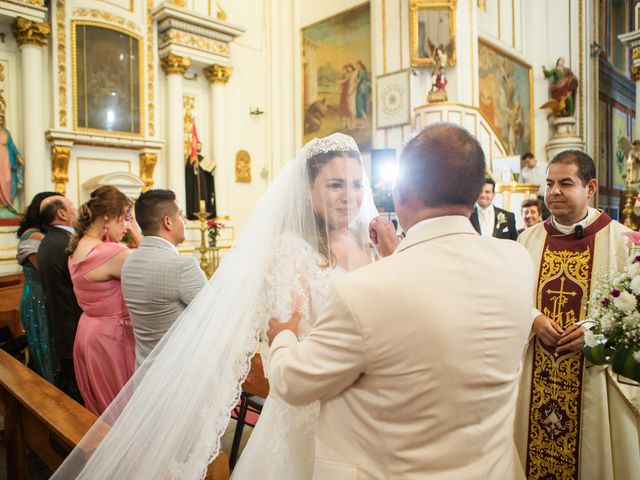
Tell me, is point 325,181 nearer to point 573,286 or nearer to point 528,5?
point 573,286

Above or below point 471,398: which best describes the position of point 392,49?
above

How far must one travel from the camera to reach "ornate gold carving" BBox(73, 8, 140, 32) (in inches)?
342

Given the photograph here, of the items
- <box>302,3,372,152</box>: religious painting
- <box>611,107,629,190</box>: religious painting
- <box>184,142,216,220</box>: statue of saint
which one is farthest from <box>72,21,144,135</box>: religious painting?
<box>611,107,629,190</box>: religious painting

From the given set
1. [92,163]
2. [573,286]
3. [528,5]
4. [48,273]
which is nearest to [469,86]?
[528,5]

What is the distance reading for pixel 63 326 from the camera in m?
3.23

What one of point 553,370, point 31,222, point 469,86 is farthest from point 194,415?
point 469,86

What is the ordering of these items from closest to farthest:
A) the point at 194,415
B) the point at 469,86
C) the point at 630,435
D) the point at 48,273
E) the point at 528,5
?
the point at 194,415, the point at 630,435, the point at 48,273, the point at 469,86, the point at 528,5

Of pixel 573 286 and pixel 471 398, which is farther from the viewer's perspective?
pixel 573 286

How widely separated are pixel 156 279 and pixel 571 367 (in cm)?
207

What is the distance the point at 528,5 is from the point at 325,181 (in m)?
14.0

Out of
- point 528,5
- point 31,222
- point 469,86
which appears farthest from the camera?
point 528,5

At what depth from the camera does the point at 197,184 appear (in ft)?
33.4

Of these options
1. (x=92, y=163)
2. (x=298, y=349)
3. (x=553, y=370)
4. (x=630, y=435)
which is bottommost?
(x=630, y=435)

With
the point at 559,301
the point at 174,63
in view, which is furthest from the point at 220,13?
the point at 559,301
